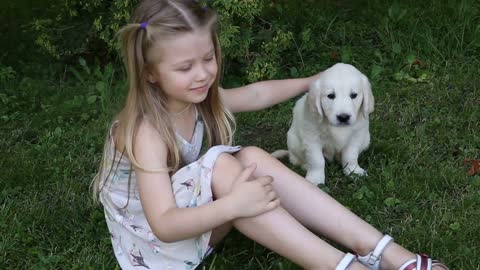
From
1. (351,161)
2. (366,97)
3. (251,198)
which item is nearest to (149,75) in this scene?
(251,198)

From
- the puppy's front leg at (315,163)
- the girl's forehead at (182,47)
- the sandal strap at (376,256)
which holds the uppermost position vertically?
the girl's forehead at (182,47)

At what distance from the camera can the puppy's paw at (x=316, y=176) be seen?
3494 mm

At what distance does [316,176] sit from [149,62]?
1.31 m

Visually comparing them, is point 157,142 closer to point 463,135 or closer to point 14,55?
point 463,135

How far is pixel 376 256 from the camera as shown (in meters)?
2.47

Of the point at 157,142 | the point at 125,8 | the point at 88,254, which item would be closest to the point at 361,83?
the point at 157,142

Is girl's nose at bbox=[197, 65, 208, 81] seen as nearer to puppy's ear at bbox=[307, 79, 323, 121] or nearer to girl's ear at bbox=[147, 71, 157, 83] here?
girl's ear at bbox=[147, 71, 157, 83]

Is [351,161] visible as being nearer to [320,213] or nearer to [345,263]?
[320,213]

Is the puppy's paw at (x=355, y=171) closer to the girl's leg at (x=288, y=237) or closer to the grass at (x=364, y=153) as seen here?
the grass at (x=364, y=153)

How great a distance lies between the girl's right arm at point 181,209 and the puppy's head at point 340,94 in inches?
37.1

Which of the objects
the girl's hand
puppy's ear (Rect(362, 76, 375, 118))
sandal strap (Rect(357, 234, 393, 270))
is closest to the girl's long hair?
the girl's hand

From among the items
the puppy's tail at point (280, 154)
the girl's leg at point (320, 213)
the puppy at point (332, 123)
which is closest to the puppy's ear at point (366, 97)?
the puppy at point (332, 123)

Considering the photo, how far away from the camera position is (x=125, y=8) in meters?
4.61

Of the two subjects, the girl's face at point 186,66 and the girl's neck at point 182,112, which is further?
the girl's neck at point 182,112
